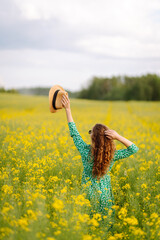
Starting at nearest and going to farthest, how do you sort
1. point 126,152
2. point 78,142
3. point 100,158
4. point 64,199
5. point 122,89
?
point 64,199, point 100,158, point 126,152, point 78,142, point 122,89

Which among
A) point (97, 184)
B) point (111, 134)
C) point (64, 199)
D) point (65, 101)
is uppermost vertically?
point (65, 101)

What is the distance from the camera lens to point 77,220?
253 cm

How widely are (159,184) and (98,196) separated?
144cm

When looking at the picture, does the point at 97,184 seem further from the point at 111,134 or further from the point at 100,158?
the point at 111,134

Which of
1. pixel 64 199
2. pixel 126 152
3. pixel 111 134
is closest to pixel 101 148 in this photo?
pixel 111 134

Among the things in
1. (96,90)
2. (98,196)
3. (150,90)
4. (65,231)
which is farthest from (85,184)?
(96,90)

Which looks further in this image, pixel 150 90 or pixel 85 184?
pixel 150 90

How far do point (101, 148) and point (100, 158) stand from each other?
0.15 meters

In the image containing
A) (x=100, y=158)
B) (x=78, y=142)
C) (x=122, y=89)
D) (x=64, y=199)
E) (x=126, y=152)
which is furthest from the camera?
(x=122, y=89)

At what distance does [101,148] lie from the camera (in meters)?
3.12

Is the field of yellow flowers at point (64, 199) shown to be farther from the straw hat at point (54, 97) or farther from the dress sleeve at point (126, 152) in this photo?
the straw hat at point (54, 97)

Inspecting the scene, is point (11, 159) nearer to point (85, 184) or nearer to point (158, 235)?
point (85, 184)

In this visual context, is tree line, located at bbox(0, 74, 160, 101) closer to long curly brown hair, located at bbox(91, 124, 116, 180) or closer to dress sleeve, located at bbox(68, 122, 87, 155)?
dress sleeve, located at bbox(68, 122, 87, 155)

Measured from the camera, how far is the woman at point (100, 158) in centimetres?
313
